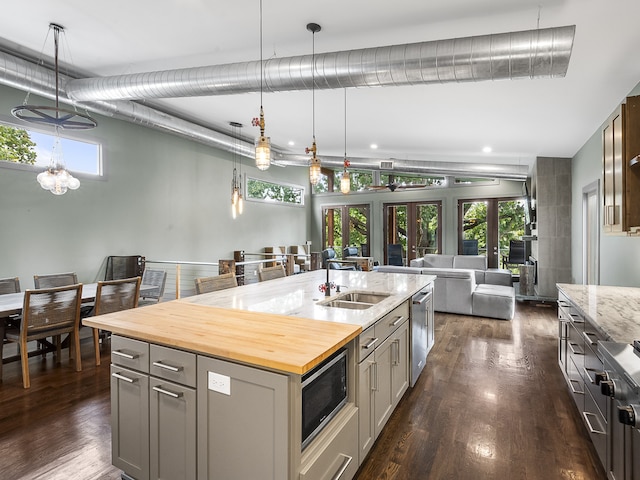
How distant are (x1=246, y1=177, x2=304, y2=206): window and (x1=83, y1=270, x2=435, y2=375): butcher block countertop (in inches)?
242

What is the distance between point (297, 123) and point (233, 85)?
249 centimetres

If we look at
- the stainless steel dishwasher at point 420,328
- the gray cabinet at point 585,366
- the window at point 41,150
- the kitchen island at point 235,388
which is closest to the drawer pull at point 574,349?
the gray cabinet at point 585,366

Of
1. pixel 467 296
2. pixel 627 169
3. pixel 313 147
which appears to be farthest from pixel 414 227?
pixel 627 169

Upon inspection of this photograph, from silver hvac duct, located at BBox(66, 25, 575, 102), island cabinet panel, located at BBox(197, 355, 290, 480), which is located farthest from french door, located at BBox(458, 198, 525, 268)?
island cabinet panel, located at BBox(197, 355, 290, 480)

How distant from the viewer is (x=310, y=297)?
2.62 m

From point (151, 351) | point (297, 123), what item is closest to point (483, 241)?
point (297, 123)

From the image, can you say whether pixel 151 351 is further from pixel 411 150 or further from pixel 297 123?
pixel 411 150

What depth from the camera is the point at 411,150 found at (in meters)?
7.06

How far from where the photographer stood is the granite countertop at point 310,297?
2.08 metres

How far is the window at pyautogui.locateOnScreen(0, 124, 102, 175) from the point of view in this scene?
446 cm

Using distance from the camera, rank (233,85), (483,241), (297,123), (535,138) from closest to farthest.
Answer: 1. (233,85)
2. (535,138)
3. (297,123)
4. (483,241)

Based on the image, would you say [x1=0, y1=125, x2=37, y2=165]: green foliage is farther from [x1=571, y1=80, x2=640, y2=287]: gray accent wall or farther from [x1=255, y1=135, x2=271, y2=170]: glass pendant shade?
[x1=571, y1=80, x2=640, y2=287]: gray accent wall

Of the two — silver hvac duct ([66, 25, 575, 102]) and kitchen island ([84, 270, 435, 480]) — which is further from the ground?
silver hvac duct ([66, 25, 575, 102])

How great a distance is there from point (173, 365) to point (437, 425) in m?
1.94
